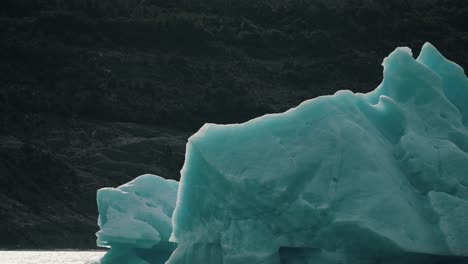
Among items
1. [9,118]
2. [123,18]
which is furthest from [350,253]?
[123,18]

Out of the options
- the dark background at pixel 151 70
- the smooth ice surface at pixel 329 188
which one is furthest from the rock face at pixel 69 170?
the smooth ice surface at pixel 329 188

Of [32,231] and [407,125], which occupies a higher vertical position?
[407,125]

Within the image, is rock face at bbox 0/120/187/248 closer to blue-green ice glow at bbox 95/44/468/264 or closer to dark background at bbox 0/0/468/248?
dark background at bbox 0/0/468/248

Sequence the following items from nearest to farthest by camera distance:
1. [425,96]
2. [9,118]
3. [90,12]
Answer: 1. [425,96]
2. [9,118]
3. [90,12]

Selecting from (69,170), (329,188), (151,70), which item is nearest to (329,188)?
(329,188)

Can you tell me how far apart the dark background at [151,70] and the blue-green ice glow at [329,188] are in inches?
846

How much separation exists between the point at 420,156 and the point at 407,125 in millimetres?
454

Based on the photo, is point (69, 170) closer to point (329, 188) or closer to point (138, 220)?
point (138, 220)

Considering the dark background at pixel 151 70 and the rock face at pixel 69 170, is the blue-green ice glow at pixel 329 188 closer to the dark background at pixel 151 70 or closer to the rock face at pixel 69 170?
the rock face at pixel 69 170

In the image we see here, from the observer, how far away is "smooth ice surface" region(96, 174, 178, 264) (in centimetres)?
1216

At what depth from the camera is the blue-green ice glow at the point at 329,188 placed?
7.48 metres

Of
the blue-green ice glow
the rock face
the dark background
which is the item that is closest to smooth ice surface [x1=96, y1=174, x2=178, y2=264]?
the blue-green ice glow

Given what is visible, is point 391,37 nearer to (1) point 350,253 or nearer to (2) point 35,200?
(2) point 35,200

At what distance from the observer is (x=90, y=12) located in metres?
39.5
